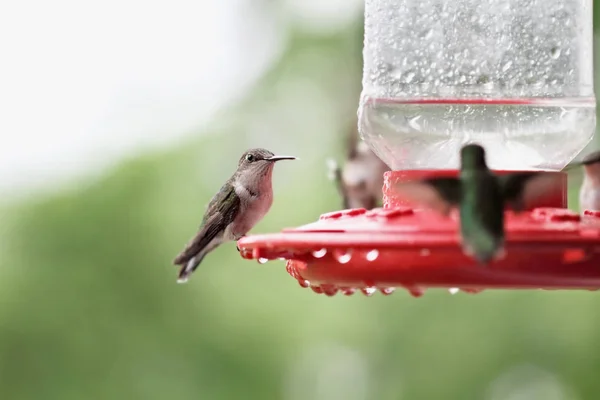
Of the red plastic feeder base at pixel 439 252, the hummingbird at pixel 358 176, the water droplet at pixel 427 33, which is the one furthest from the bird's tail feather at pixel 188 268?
the hummingbird at pixel 358 176

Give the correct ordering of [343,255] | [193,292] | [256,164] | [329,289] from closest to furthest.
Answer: [343,255], [329,289], [256,164], [193,292]

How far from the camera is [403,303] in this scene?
8922mm

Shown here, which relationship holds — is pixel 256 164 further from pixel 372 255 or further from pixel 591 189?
pixel 372 255

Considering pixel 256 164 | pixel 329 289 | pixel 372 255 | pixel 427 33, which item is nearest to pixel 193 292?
pixel 256 164

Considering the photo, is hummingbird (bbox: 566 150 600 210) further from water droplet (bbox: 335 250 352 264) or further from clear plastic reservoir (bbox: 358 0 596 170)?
water droplet (bbox: 335 250 352 264)

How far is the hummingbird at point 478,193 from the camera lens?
229cm

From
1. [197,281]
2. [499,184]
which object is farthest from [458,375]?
[499,184]

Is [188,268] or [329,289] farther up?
[329,289]

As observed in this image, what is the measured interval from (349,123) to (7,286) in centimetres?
420

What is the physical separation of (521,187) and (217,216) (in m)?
2.12

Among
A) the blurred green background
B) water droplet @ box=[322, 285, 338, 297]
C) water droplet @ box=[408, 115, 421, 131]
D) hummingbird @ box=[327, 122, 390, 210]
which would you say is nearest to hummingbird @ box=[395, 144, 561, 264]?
water droplet @ box=[322, 285, 338, 297]

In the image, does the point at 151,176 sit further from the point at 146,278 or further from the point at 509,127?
the point at 509,127

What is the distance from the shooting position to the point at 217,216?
435cm

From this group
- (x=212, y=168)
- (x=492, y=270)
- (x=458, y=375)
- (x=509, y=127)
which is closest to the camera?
(x=492, y=270)
